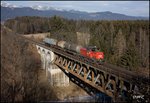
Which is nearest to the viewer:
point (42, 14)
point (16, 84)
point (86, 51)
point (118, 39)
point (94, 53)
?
point (94, 53)

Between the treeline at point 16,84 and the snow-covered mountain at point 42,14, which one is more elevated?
the snow-covered mountain at point 42,14

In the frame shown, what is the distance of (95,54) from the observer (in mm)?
26688

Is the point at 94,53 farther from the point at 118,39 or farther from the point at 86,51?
the point at 118,39

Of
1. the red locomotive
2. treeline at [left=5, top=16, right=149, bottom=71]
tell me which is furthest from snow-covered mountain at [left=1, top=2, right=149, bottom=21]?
the red locomotive

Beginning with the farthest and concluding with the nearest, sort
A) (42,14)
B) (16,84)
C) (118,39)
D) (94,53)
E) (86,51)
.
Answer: (42,14)
(118,39)
(16,84)
(86,51)
(94,53)

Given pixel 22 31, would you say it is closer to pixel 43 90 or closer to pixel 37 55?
pixel 37 55

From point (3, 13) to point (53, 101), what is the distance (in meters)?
24.5

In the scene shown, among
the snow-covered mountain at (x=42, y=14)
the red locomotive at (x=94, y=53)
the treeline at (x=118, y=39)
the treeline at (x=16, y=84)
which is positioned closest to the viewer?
the treeline at (x=16, y=84)

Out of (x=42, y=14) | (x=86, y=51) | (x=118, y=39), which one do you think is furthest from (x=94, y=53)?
(x=42, y=14)

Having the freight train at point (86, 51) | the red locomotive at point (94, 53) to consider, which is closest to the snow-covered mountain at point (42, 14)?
the freight train at point (86, 51)

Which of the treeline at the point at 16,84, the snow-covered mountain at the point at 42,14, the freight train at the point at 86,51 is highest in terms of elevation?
the snow-covered mountain at the point at 42,14

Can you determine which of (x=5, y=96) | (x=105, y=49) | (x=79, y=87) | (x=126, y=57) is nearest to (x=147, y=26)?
(x=105, y=49)

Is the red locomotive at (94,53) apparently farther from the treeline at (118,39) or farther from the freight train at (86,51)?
the treeline at (118,39)

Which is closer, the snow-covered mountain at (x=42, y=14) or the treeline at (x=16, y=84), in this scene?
the treeline at (x=16, y=84)
